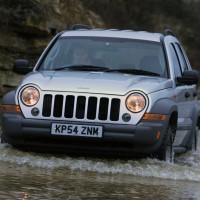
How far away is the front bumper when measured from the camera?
8.07 metres

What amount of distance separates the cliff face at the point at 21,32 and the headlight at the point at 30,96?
38.8ft

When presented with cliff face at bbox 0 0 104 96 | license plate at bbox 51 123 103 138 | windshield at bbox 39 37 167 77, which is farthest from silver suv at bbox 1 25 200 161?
cliff face at bbox 0 0 104 96

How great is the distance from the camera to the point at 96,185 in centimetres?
696

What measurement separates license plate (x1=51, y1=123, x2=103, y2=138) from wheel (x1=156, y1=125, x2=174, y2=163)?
78 centimetres

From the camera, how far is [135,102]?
8164 mm

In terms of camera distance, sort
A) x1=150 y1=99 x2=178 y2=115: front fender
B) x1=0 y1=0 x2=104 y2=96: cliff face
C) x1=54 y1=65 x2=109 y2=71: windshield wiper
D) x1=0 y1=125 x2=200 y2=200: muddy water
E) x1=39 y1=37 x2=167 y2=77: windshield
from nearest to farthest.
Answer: x1=0 y1=125 x2=200 y2=200: muddy water, x1=150 y1=99 x2=178 y2=115: front fender, x1=54 y1=65 x2=109 y2=71: windshield wiper, x1=39 y1=37 x2=167 y2=77: windshield, x1=0 y1=0 x2=104 y2=96: cliff face

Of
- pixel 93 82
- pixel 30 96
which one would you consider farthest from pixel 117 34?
pixel 30 96

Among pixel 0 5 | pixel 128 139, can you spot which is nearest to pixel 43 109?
pixel 128 139

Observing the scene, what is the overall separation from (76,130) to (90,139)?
166mm

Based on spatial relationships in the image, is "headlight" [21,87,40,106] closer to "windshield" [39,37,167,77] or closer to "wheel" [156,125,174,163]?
"windshield" [39,37,167,77]

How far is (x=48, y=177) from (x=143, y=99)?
148 cm

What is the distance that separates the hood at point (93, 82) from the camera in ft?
26.9

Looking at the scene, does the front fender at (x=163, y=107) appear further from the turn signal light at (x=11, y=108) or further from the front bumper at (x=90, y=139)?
the turn signal light at (x=11, y=108)

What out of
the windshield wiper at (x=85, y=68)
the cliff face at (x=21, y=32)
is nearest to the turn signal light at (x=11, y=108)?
the windshield wiper at (x=85, y=68)
